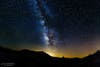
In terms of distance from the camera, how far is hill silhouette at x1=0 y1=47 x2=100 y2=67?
71.8ft

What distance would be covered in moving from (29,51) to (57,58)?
3.24 m

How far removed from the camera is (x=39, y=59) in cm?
2380

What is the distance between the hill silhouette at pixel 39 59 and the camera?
21.9m

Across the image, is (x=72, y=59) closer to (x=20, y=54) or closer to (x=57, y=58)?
(x=57, y=58)

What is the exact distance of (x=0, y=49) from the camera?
2466 cm

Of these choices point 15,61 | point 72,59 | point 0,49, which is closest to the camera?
point 15,61

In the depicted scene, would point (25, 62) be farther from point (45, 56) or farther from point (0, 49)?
point (0, 49)

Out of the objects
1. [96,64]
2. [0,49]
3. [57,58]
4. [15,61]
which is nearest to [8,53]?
[0,49]

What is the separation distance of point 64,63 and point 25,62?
374 centimetres

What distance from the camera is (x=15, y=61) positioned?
2144 centimetres

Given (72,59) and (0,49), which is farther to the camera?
(0,49)

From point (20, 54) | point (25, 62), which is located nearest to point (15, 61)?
point (25, 62)

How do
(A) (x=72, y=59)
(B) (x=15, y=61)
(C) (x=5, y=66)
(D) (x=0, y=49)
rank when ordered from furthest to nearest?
(D) (x=0, y=49)
(A) (x=72, y=59)
(B) (x=15, y=61)
(C) (x=5, y=66)

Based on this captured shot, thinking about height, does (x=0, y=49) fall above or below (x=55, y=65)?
above
